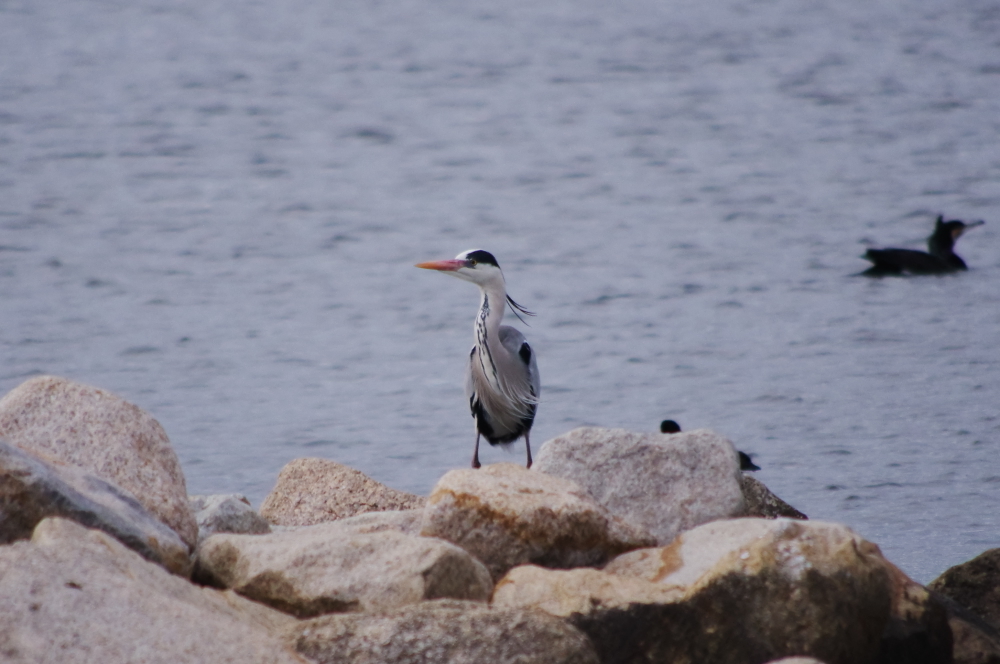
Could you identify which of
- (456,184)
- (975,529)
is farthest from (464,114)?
(975,529)

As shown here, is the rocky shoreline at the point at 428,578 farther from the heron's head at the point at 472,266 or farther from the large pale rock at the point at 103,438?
the heron's head at the point at 472,266

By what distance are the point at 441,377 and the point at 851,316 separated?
13.2 ft

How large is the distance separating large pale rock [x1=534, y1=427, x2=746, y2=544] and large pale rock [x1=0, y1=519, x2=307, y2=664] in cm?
202

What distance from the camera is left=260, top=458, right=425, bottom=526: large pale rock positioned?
643 centimetres

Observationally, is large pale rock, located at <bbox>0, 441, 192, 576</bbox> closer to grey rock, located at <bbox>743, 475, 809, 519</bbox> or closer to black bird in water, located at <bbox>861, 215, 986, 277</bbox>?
grey rock, located at <bbox>743, 475, 809, 519</bbox>

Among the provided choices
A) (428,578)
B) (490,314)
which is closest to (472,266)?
(490,314)

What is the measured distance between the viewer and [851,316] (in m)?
13.1

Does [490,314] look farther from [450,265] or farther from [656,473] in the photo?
[656,473]

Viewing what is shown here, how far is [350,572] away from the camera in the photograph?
4.37m

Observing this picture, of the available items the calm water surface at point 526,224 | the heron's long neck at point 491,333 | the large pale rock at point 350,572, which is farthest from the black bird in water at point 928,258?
the large pale rock at point 350,572

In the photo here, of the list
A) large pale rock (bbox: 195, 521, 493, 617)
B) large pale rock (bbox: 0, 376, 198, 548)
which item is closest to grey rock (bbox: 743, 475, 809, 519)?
large pale rock (bbox: 195, 521, 493, 617)

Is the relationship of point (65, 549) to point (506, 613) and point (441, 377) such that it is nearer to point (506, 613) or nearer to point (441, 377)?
point (506, 613)

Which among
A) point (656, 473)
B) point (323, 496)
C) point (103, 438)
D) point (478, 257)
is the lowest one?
point (323, 496)

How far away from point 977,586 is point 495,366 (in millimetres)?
3186
